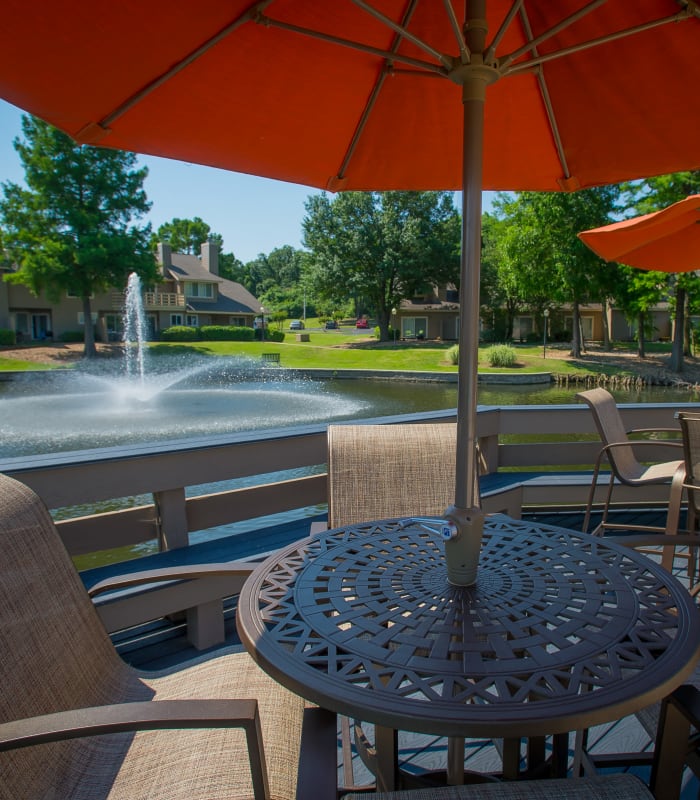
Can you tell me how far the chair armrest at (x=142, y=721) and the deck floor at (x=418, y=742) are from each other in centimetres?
65

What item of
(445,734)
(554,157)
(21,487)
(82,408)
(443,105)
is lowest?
(82,408)

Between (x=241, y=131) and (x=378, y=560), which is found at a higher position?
(x=241, y=131)

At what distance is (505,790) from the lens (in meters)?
0.99

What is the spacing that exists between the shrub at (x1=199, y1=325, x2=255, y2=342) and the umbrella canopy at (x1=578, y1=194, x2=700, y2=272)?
1393 inches

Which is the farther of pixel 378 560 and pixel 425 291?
pixel 425 291

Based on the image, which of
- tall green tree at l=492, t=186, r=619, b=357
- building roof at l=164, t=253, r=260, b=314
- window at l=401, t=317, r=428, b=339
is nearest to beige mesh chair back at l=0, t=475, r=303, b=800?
tall green tree at l=492, t=186, r=619, b=357

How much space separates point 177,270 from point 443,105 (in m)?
43.0

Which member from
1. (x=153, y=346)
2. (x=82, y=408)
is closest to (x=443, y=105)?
(x=82, y=408)

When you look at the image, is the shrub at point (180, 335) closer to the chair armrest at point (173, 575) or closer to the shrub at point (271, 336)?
the shrub at point (271, 336)

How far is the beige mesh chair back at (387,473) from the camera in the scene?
7.15ft

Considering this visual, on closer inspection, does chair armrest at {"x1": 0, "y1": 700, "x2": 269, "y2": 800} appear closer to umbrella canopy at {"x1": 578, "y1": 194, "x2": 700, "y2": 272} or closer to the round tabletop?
the round tabletop

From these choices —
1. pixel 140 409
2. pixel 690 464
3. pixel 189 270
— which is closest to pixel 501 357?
pixel 140 409

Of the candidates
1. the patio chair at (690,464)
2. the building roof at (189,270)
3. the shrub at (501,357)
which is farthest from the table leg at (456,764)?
the building roof at (189,270)

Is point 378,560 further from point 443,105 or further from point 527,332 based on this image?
point 527,332
